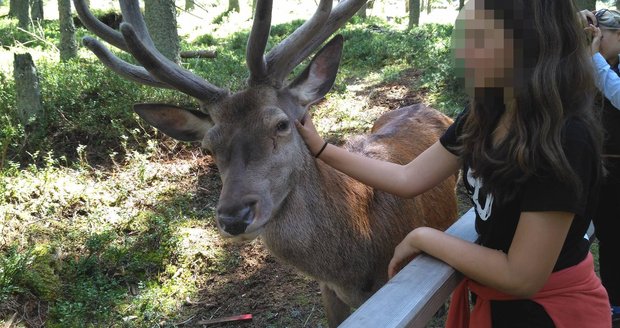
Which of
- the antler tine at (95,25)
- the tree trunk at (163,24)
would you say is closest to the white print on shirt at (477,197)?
the antler tine at (95,25)

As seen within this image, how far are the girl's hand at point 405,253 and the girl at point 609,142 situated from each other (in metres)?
1.45

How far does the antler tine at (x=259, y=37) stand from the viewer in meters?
3.13

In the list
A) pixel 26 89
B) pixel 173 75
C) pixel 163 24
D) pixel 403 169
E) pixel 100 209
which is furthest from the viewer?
pixel 163 24

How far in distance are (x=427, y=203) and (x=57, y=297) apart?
3.28 metres

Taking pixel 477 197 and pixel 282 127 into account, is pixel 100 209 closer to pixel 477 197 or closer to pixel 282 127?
pixel 282 127

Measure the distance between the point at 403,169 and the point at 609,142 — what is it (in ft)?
5.36

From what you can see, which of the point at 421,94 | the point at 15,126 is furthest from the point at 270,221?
the point at 421,94

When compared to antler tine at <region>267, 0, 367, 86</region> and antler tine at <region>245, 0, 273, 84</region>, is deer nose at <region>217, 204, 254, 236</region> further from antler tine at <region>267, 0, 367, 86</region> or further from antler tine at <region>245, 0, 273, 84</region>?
antler tine at <region>267, 0, 367, 86</region>

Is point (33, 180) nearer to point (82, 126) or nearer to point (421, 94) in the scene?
point (82, 126)

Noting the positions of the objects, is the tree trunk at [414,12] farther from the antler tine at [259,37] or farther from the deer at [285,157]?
the antler tine at [259,37]

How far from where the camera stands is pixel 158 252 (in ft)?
17.2

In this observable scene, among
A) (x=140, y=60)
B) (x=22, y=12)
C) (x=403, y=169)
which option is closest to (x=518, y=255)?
(x=403, y=169)

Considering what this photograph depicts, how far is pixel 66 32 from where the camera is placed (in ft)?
35.5

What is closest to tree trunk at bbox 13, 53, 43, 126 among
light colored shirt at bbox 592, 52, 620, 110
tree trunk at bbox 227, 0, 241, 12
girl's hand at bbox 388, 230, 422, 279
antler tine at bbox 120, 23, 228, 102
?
antler tine at bbox 120, 23, 228, 102
